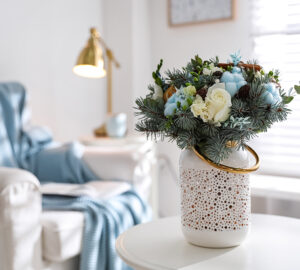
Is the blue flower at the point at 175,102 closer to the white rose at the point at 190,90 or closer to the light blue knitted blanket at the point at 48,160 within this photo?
the white rose at the point at 190,90

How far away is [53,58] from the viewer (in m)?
2.88

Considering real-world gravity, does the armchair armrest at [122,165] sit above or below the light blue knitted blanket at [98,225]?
above

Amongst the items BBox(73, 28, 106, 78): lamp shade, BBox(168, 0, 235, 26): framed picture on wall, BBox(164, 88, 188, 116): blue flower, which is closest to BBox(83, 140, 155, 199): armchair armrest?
BBox(73, 28, 106, 78): lamp shade

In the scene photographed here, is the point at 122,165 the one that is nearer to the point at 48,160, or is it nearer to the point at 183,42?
the point at 48,160

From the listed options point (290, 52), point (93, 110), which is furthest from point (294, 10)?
point (93, 110)

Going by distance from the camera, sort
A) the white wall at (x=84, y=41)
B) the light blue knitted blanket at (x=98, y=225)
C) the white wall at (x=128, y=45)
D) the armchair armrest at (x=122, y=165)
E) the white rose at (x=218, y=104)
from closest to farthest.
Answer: the white rose at (x=218, y=104) < the light blue knitted blanket at (x=98, y=225) < the armchair armrest at (x=122, y=165) < the white wall at (x=84, y=41) < the white wall at (x=128, y=45)

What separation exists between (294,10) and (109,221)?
1.76 m

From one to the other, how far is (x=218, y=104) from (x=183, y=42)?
225cm

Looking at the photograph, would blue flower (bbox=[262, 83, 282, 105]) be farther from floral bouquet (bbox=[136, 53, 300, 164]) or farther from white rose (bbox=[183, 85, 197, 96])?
white rose (bbox=[183, 85, 197, 96])

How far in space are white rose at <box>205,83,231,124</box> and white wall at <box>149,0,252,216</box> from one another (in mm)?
2041

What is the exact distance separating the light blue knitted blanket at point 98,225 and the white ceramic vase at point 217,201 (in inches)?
30.2

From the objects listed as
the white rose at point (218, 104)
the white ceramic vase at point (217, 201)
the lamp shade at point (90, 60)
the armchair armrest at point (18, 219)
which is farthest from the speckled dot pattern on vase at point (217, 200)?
the lamp shade at point (90, 60)

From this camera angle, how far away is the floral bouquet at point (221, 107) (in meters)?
1.04

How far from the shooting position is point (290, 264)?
1042mm
